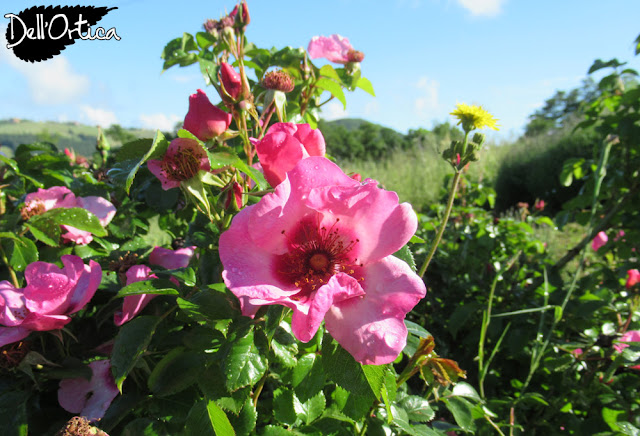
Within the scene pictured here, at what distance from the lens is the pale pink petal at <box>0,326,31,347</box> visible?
792 mm

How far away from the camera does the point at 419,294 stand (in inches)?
23.6

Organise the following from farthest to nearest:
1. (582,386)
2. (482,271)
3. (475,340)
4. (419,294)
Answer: (482,271) < (475,340) < (582,386) < (419,294)

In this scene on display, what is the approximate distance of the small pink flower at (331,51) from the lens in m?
1.45

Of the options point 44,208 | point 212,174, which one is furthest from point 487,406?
point 44,208

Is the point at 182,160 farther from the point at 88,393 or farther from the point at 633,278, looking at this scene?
the point at 633,278

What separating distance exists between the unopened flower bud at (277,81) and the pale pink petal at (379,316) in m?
0.55

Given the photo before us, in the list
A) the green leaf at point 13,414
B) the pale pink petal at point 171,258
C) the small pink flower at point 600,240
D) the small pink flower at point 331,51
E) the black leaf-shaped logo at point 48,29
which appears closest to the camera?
the green leaf at point 13,414

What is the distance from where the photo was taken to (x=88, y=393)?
838 mm

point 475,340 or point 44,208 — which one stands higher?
point 44,208

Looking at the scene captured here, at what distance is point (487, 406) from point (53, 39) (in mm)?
2858

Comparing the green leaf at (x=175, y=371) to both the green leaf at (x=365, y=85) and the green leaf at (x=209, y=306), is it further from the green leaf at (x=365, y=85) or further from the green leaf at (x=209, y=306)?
the green leaf at (x=365, y=85)

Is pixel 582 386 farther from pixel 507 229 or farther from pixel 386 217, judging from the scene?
pixel 386 217

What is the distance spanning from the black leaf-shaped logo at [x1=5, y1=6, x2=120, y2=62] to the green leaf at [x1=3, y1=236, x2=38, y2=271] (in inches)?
51.1

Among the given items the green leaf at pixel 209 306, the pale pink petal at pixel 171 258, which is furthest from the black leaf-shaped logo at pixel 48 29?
the green leaf at pixel 209 306
